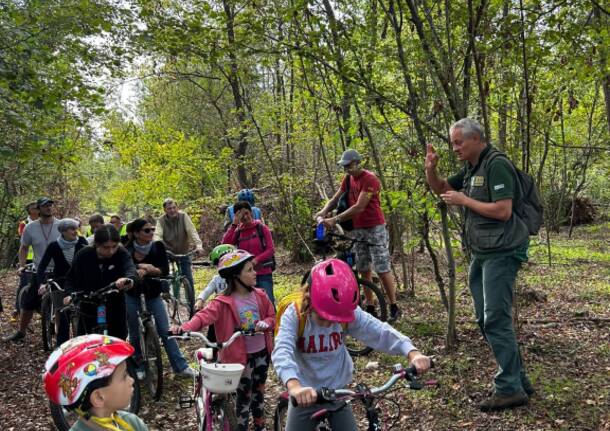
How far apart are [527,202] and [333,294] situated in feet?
7.18

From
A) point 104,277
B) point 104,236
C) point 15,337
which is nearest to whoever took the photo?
point 104,236

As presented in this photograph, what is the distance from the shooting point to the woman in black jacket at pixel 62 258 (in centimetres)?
623

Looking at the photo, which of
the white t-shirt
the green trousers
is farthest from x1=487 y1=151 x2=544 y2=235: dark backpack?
the white t-shirt

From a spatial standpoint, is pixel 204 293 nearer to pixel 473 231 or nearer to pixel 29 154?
pixel 473 231

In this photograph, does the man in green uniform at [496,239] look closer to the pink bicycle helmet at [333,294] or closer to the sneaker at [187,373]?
the pink bicycle helmet at [333,294]

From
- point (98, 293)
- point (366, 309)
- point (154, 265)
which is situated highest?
point (154, 265)

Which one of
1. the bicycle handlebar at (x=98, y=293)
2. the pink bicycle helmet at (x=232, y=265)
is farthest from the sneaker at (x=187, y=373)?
the pink bicycle helmet at (x=232, y=265)

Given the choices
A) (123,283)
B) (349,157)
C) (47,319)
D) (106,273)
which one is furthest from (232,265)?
(47,319)

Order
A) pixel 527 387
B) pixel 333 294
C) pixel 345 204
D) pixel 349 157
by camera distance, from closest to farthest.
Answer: pixel 333 294 → pixel 527 387 → pixel 349 157 → pixel 345 204

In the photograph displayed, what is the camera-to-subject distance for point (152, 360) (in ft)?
17.9

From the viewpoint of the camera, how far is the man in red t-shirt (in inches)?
255

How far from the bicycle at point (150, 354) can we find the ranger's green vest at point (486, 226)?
3.27m

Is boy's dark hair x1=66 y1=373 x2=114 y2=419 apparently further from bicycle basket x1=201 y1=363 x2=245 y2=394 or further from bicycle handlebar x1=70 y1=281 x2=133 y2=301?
bicycle handlebar x1=70 y1=281 x2=133 y2=301

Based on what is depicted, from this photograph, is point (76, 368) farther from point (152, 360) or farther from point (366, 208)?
point (366, 208)
